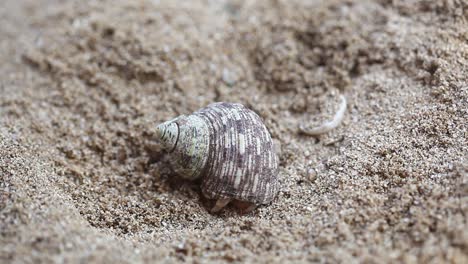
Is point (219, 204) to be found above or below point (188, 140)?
below

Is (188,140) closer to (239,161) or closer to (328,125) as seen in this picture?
(239,161)

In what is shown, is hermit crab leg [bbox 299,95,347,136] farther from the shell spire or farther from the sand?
the shell spire

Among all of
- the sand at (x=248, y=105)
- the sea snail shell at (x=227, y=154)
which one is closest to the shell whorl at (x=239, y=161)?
the sea snail shell at (x=227, y=154)

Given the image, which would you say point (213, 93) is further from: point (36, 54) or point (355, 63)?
point (36, 54)

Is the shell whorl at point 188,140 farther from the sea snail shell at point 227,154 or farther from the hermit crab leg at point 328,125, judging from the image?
the hermit crab leg at point 328,125

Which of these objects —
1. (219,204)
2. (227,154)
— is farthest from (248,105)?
(219,204)

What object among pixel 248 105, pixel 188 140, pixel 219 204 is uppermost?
pixel 188 140

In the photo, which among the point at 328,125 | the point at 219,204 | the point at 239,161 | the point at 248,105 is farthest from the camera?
the point at 248,105

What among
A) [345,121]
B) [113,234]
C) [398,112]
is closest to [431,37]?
[398,112]
